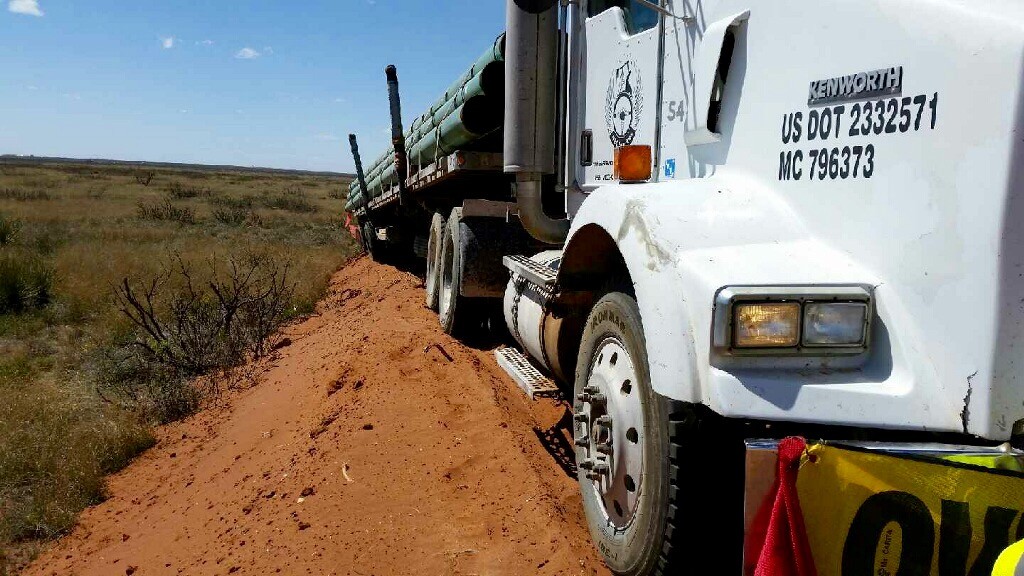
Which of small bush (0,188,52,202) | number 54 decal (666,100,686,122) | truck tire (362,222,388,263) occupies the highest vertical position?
small bush (0,188,52,202)

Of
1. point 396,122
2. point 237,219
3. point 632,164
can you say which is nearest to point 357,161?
point 396,122

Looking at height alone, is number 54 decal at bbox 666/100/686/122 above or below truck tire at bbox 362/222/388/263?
above

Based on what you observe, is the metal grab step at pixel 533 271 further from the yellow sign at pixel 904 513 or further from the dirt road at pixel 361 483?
the yellow sign at pixel 904 513

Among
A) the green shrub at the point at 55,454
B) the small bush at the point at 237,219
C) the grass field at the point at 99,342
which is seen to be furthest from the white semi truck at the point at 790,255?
the small bush at the point at 237,219

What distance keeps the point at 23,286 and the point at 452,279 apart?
9.14 meters

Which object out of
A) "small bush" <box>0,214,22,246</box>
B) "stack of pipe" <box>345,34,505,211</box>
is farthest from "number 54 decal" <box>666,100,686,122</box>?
"small bush" <box>0,214,22,246</box>

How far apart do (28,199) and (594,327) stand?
130 feet

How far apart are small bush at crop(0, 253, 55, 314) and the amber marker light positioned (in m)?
11.5

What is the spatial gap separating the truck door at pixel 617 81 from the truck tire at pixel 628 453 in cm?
113

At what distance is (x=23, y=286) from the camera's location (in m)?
→ 12.0

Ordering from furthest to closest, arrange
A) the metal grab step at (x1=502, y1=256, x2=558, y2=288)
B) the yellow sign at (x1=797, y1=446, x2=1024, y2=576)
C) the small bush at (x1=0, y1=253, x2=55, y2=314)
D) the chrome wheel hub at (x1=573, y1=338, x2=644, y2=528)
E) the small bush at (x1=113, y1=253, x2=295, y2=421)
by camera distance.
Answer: the small bush at (x1=0, y1=253, x2=55, y2=314) < the small bush at (x1=113, y1=253, x2=295, y2=421) < the metal grab step at (x1=502, y1=256, x2=558, y2=288) < the chrome wheel hub at (x1=573, y1=338, x2=644, y2=528) < the yellow sign at (x1=797, y1=446, x2=1024, y2=576)

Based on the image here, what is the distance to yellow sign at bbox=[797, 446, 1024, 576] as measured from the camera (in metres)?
1.64

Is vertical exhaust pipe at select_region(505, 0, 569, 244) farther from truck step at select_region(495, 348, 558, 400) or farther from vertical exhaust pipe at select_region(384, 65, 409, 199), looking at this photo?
vertical exhaust pipe at select_region(384, 65, 409, 199)

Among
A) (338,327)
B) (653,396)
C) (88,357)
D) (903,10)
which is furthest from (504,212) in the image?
(88,357)
